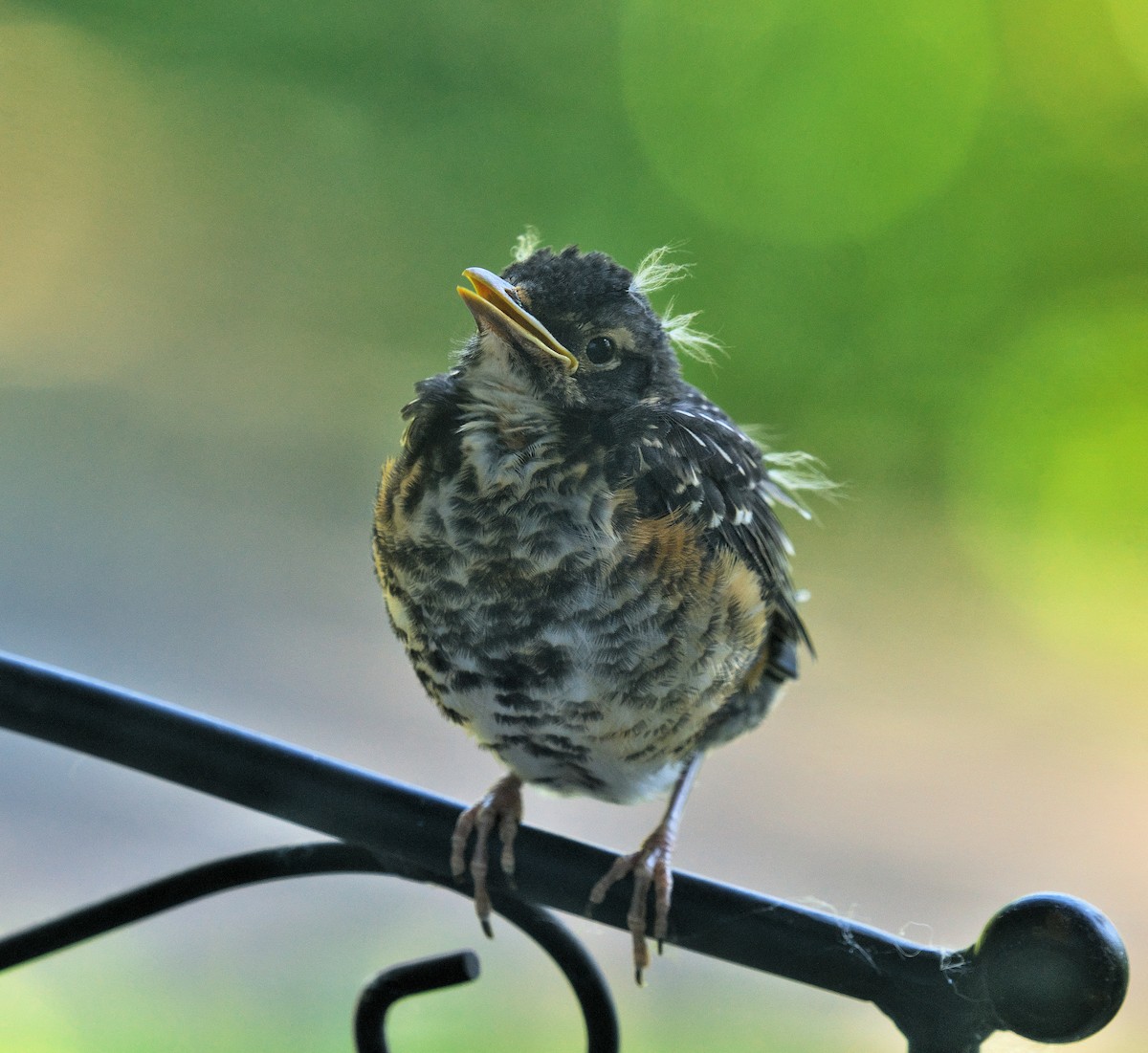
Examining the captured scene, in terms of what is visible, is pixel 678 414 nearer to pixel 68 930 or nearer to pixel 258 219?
pixel 68 930

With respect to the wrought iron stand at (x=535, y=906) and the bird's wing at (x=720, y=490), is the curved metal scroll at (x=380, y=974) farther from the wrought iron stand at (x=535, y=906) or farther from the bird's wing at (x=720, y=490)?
the bird's wing at (x=720, y=490)

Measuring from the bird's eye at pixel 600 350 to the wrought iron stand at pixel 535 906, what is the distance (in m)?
0.47

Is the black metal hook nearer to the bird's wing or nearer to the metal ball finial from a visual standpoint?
the metal ball finial

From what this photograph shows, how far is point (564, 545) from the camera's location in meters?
1.08

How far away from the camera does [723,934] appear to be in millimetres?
811

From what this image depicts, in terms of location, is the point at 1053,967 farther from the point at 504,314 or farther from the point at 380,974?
the point at 504,314

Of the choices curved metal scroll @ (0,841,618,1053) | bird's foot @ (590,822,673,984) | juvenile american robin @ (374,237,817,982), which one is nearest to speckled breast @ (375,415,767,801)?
juvenile american robin @ (374,237,817,982)

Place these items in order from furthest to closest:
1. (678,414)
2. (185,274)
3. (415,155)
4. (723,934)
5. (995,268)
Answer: (185,274)
(995,268)
(415,155)
(678,414)
(723,934)

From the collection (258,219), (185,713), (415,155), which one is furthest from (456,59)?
(185,713)

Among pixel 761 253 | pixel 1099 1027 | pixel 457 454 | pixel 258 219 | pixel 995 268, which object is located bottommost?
pixel 1099 1027

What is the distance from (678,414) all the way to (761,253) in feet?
3.39

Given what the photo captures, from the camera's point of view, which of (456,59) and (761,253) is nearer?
(761,253)

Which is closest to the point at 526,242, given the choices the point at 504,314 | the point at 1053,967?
the point at 504,314

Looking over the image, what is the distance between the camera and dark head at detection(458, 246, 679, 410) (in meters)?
1.11
